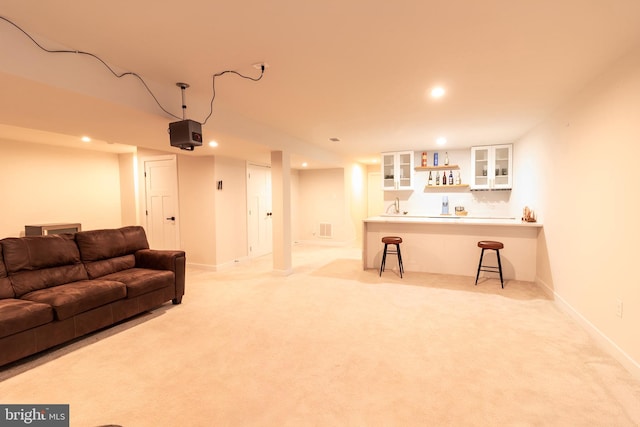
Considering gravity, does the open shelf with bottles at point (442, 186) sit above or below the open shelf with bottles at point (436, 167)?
below

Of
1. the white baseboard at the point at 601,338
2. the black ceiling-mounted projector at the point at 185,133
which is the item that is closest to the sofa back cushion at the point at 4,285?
the black ceiling-mounted projector at the point at 185,133

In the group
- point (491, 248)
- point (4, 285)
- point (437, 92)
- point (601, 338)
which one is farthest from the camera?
point (491, 248)

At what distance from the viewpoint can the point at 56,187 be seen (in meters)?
5.70

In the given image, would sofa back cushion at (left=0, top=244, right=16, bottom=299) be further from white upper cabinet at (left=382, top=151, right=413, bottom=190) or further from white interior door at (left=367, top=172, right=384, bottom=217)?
white interior door at (left=367, top=172, right=384, bottom=217)

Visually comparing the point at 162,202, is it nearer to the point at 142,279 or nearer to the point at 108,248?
the point at 108,248

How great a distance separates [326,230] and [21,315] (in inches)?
256

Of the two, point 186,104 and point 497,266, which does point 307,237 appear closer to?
Result: point 497,266

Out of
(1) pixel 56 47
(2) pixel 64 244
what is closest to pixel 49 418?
(2) pixel 64 244

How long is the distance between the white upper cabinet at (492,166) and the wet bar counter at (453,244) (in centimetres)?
133

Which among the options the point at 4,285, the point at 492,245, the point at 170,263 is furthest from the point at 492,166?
the point at 4,285

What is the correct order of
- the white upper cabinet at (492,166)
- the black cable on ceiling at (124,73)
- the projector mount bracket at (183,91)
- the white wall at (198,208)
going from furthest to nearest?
the white upper cabinet at (492,166) < the white wall at (198,208) < the projector mount bracket at (183,91) < the black cable on ceiling at (124,73)

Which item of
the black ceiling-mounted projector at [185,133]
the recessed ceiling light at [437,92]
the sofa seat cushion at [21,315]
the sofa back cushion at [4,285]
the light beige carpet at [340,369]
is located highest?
the recessed ceiling light at [437,92]

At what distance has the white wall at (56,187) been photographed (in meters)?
5.11

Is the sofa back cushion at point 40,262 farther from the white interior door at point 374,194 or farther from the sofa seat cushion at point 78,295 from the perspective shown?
the white interior door at point 374,194
